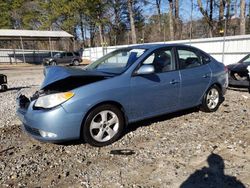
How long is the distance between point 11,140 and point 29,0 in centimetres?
4939

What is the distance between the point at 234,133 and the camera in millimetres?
5500

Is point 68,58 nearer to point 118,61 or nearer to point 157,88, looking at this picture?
point 118,61

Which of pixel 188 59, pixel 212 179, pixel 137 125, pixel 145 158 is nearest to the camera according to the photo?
pixel 212 179

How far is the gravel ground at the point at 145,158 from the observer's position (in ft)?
12.5

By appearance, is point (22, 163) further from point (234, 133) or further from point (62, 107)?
point (234, 133)

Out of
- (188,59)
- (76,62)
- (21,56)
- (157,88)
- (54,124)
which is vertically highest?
(188,59)

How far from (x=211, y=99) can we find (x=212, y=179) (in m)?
3.40

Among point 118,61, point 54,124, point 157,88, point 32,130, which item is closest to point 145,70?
point 157,88

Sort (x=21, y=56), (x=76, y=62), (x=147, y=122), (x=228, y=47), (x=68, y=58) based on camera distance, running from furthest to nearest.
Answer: (x=21, y=56)
(x=76, y=62)
(x=68, y=58)
(x=228, y=47)
(x=147, y=122)

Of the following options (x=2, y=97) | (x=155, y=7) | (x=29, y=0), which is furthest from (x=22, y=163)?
(x=29, y=0)

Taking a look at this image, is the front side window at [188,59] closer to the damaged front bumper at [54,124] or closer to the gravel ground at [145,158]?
the gravel ground at [145,158]

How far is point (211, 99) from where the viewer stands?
6.95m

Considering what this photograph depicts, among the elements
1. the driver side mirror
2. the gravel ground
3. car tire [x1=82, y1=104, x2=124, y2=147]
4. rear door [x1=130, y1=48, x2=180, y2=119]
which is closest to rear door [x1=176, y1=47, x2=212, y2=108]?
rear door [x1=130, y1=48, x2=180, y2=119]

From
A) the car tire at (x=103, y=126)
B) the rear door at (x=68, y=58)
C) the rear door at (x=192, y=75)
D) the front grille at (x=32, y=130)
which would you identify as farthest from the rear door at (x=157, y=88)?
the rear door at (x=68, y=58)
